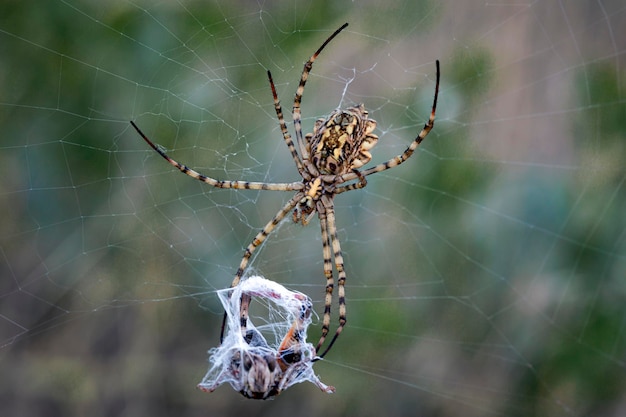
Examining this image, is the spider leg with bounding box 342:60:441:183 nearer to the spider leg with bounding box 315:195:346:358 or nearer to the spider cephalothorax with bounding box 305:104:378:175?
the spider cephalothorax with bounding box 305:104:378:175

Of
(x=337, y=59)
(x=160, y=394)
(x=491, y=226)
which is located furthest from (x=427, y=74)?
(x=160, y=394)

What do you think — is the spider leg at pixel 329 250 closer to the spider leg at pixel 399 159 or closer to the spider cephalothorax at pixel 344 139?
the spider leg at pixel 399 159

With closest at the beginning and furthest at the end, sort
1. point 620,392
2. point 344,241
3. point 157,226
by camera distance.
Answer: point 157,226 < point 620,392 < point 344,241

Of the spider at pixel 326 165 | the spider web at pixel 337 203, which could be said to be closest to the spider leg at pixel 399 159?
the spider at pixel 326 165

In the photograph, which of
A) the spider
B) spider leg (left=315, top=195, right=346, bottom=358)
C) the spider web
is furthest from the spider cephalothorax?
the spider web

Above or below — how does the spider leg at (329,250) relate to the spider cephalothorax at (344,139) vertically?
below

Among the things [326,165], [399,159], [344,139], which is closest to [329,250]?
[326,165]

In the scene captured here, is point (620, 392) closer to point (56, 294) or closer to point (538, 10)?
point (538, 10)
